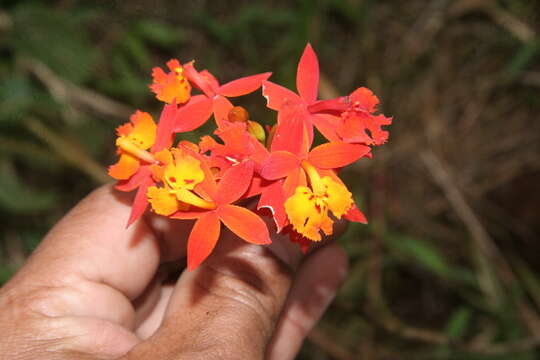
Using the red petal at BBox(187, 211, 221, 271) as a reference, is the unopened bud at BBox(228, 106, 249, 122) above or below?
above

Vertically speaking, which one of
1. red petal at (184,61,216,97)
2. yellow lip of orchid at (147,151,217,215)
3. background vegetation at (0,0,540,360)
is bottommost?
yellow lip of orchid at (147,151,217,215)

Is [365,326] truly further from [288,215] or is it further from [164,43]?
[164,43]

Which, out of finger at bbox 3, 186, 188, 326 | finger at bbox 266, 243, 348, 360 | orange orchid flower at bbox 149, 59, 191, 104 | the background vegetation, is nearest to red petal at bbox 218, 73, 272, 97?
orange orchid flower at bbox 149, 59, 191, 104

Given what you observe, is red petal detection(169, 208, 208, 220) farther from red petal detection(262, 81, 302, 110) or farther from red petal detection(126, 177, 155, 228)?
red petal detection(262, 81, 302, 110)

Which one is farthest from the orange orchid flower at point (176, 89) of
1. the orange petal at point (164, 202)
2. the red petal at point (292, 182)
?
the red petal at point (292, 182)

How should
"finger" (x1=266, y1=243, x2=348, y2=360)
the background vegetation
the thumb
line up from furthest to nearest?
the background vegetation, "finger" (x1=266, y1=243, x2=348, y2=360), the thumb

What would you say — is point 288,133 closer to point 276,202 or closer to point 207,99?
point 276,202

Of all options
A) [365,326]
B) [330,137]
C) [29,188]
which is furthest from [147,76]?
[330,137]
